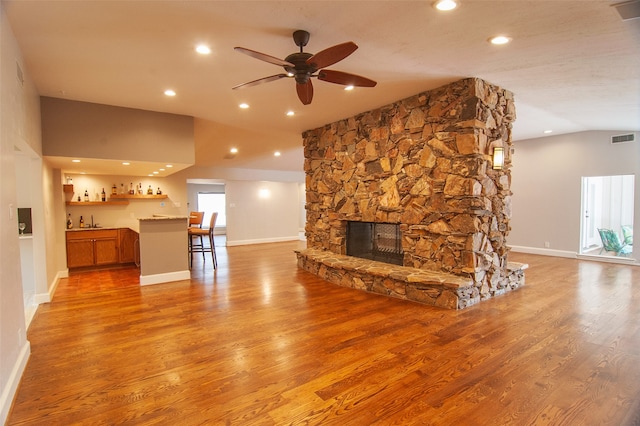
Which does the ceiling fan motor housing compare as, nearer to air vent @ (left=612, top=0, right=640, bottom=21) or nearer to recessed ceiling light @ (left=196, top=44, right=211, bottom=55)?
recessed ceiling light @ (left=196, top=44, right=211, bottom=55)

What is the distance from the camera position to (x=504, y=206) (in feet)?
14.0

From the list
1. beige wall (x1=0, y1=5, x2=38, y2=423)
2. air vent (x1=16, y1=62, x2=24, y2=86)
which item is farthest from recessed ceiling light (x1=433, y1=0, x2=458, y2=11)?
air vent (x1=16, y1=62, x2=24, y2=86)

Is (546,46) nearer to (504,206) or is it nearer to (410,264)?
(504,206)

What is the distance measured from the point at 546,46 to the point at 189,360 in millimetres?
4075

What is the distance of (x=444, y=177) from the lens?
401 cm

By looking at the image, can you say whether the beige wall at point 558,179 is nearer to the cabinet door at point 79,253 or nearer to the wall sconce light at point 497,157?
the wall sconce light at point 497,157

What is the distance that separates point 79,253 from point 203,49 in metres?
5.24

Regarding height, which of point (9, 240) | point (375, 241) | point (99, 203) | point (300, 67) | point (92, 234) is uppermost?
point (300, 67)

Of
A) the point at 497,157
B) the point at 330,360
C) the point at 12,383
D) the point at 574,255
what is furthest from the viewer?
the point at 574,255

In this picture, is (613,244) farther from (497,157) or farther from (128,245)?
(128,245)

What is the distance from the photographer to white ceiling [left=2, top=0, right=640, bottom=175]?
2344 millimetres

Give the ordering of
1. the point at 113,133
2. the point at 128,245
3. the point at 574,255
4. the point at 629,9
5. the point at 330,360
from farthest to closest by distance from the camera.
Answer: the point at 574,255, the point at 128,245, the point at 113,133, the point at 330,360, the point at 629,9

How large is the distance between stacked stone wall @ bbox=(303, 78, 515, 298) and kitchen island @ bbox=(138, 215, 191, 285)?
2940mm

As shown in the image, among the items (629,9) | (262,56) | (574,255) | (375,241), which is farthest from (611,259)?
(262,56)
